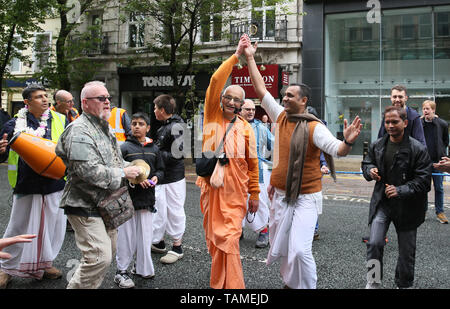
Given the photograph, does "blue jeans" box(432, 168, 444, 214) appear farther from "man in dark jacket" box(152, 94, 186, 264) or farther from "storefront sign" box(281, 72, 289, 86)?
"storefront sign" box(281, 72, 289, 86)

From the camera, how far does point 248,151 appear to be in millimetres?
3984

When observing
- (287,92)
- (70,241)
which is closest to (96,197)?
(287,92)

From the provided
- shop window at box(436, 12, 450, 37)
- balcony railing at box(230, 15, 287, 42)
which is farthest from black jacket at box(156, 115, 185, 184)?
shop window at box(436, 12, 450, 37)

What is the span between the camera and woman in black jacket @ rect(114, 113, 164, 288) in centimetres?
427

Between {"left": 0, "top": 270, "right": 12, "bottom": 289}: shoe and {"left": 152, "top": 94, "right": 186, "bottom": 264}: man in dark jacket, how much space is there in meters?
1.68

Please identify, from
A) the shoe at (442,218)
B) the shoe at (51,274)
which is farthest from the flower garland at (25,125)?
the shoe at (442,218)

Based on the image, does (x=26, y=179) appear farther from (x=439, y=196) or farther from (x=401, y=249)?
(x=439, y=196)

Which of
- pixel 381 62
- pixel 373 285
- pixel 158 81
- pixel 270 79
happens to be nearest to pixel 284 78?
pixel 270 79

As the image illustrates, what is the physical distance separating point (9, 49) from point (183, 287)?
58.7 feet

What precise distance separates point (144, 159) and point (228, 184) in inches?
43.5

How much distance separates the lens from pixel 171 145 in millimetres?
5059

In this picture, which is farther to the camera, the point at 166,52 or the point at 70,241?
the point at 166,52

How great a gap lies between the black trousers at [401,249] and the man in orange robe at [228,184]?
1187mm
